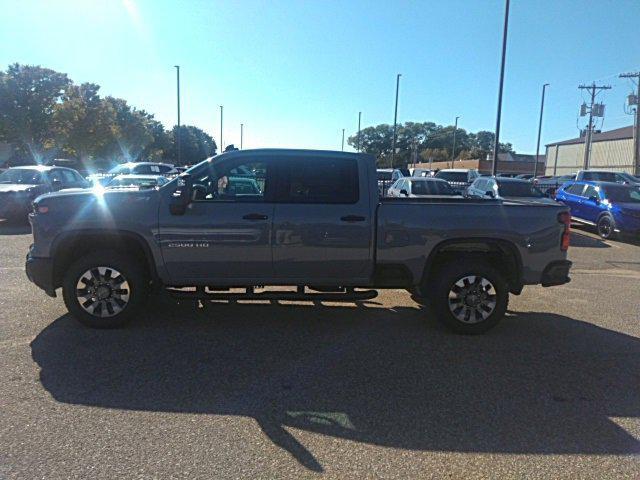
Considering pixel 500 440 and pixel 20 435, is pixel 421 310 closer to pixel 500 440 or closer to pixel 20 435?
pixel 500 440

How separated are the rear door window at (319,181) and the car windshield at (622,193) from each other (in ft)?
40.2

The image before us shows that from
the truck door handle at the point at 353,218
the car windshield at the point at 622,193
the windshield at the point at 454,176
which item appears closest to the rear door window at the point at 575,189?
the car windshield at the point at 622,193

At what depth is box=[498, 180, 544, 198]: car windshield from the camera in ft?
46.8

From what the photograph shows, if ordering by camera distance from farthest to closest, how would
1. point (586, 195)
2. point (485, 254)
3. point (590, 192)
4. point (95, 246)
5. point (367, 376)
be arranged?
point (586, 195)
point (590, 192)
point (485, 254)
point (95, 246)
point (367, 376)

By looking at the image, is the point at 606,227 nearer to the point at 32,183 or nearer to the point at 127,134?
the point at 32,183

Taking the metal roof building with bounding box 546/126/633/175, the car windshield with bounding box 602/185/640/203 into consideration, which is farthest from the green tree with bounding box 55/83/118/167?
the metal roof building with bounding box 546/126/633/175

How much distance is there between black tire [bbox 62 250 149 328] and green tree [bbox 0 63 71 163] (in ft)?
166

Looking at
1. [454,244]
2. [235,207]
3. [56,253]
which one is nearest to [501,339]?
[454,244]

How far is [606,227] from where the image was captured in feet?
46.2

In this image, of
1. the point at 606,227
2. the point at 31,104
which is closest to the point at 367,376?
the point at 606,227

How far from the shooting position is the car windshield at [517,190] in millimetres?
14258

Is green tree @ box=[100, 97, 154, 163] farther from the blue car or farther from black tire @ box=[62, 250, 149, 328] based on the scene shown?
black tire @ box=[62, 250, 149, 328]

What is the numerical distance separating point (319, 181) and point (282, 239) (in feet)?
2.52

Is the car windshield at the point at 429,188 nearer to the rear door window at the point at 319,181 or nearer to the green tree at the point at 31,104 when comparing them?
the rear door window at the point at 319,181
